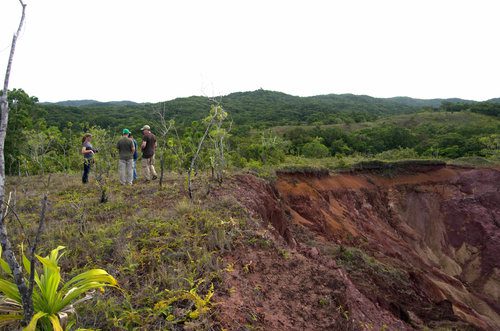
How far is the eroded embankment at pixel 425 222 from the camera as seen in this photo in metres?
14.1

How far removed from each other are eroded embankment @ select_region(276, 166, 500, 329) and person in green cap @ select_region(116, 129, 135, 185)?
21.2 ft

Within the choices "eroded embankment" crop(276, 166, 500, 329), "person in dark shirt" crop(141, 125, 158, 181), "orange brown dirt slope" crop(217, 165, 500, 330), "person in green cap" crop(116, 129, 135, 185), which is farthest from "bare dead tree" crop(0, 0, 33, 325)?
"eroded embankment" crop(276, 166, 500, 329)

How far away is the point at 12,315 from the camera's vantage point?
3.38 meters

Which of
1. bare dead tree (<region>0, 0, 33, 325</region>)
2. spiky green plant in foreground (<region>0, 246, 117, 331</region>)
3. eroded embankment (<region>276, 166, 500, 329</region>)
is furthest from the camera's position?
eroded embankment (<region>276, 166, 500, 329</region>)

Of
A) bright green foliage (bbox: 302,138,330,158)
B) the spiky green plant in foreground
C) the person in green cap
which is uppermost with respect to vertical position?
the person in green cap

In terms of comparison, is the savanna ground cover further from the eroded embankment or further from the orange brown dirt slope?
the eroded embankment

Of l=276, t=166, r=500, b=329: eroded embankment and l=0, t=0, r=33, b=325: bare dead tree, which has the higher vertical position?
l=0, t=0, r=33, b=325: bare dead tree

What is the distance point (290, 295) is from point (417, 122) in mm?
61860

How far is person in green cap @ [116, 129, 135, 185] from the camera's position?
10031 millimetres

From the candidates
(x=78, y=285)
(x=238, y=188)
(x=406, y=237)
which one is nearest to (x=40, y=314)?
(x=78, y=285)

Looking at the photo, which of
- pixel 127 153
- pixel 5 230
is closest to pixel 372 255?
pixel 127 153

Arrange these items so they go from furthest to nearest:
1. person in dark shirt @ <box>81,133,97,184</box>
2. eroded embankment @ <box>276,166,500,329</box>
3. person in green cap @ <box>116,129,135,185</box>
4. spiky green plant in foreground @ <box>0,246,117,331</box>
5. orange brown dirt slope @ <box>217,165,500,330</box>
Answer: eroded embankment @ <box>276,166,500,329</box>
person in green cap @ <box>116,129,135,185</box>
person in dark shirt @ <box>81,133,97,184</box>
orange brown dirt slope @ <box>217,165,500,330</box>
spiky green plant in foreground @ <box>0,246,117,331</box>

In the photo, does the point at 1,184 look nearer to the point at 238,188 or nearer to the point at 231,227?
the point at 231,227

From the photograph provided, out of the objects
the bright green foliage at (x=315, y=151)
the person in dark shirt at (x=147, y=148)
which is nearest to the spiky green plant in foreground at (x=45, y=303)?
the person in dark shirt at (x=147, y=148)
